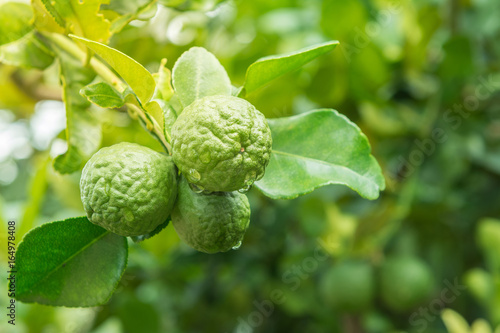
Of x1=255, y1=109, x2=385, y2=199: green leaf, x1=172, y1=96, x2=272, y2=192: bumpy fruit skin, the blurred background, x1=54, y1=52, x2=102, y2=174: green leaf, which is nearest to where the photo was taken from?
x1=172, y1=96, x2=272, y2=192: bumpy fruit skin

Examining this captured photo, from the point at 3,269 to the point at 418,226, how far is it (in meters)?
1.45

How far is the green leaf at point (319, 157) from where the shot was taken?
683 mm

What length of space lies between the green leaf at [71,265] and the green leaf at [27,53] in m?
0.36

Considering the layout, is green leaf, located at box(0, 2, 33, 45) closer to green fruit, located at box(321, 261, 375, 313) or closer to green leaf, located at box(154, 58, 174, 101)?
green leaf, located at box(154, 58, 174, 101)

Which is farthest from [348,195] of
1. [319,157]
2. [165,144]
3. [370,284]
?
[165,144]

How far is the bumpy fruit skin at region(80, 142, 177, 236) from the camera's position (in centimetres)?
60

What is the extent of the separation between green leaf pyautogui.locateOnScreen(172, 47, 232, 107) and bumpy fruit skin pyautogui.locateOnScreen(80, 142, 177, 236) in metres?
0.10

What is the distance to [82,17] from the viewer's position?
73 centimetres

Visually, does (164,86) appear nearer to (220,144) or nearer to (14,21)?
(220,144)

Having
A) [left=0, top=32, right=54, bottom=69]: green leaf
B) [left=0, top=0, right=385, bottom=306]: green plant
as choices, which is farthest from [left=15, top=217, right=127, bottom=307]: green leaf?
[left=0, top=32, right=54, bottom=69]: green leaf

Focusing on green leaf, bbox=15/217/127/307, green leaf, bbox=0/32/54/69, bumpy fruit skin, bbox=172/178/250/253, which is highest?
green leaf, bbox=0/32/54/69

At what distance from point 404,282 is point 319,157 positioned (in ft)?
3.38

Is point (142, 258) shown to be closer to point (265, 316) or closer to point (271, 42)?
point (265, 316)

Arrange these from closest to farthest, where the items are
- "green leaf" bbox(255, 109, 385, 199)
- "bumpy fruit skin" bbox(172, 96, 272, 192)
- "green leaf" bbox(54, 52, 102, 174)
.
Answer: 1. "bumpy fruit skin" bbox(172, 96, 272, 192)
2. "green leaf" bbox(255, 109, 385, 199)
3. "green leaf" bbox(54, 52, 102, 174)
